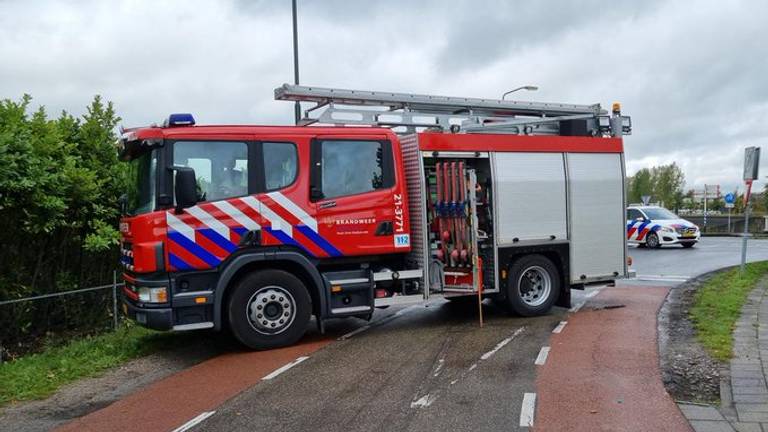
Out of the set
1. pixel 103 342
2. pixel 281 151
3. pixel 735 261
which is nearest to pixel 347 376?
pixel 281 151

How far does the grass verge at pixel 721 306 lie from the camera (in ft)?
25.0

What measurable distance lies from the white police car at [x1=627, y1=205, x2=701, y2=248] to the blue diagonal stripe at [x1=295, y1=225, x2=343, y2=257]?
60.4ft

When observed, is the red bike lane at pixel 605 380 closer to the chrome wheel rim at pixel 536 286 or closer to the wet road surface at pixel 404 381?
the wet road surface at pixel 404 381

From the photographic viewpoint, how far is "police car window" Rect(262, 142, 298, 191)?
26.3 ft

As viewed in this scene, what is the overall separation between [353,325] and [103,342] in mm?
3380

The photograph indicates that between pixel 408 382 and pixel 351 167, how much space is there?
10.6ft

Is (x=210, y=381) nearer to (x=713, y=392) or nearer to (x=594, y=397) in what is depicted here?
(x=594, y=397)

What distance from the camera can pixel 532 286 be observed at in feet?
32.9

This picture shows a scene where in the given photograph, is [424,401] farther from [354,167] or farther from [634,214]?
[634,214]

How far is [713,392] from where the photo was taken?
231 inches

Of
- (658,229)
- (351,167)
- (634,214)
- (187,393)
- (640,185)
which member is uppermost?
(640,185)

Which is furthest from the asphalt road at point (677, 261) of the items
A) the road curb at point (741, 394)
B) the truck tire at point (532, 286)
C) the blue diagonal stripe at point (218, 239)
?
the blue diagonal stripe at point (218, 239)

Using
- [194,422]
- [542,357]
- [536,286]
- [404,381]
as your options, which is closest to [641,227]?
[536,286]

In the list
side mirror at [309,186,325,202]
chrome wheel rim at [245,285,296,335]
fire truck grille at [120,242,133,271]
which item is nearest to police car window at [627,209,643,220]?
side mirror at [309,186,325,202]
